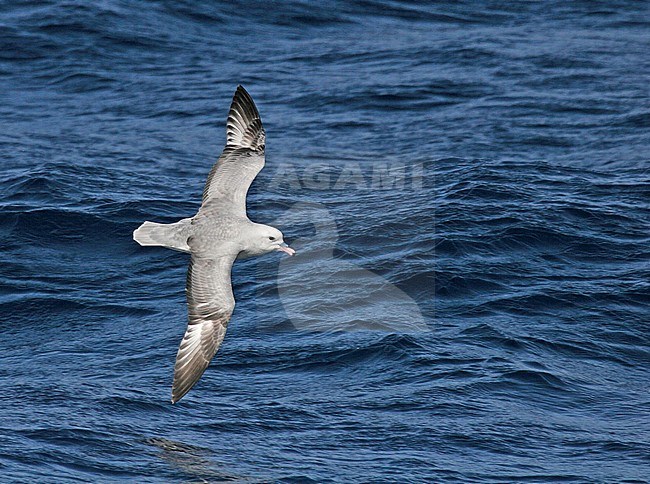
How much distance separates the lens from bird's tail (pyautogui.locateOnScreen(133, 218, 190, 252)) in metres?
11.5

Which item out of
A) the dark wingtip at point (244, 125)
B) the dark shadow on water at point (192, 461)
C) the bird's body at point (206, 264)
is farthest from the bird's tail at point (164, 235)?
the dark shadow on water at point (192, 461)

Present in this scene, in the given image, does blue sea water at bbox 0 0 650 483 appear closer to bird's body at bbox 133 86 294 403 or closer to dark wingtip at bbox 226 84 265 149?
bird's body at bbox 133 86 294 403

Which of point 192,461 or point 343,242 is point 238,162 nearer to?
point 192,461

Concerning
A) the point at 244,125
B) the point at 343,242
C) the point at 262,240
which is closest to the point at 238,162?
the point at 244,125

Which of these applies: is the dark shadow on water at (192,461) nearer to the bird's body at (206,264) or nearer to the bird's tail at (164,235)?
the bird's body at (206,264)

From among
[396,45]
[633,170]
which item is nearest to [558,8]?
[396,45]

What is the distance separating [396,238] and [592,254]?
2.69m

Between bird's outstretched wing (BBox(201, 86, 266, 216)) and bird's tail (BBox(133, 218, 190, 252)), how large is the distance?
1.91 ft

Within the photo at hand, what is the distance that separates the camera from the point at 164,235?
11562 mm

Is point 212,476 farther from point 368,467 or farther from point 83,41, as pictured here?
point 83,41

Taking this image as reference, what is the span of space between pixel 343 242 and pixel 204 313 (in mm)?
5719

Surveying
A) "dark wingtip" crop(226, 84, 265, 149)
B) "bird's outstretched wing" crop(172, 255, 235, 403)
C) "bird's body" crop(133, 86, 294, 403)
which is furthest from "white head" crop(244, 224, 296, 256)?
"dark wingtip" crop(226, 84, 265, 149)

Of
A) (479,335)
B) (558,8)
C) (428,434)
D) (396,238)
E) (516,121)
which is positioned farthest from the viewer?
(558,8)

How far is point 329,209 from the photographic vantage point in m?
17.9
